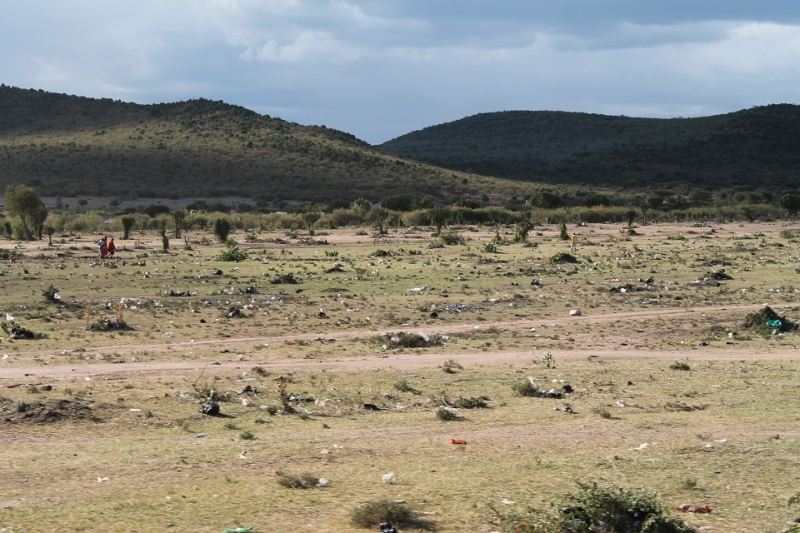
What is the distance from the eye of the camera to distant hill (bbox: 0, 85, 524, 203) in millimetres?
85812

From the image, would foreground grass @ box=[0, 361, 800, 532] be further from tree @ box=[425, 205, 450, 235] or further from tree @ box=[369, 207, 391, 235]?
tree @ box=[369, 207, 391, 235]

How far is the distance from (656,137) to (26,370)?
11916 cm

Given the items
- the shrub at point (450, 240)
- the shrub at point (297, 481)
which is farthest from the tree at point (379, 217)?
the shrub at point (297, 481)

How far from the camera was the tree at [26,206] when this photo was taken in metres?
44.4

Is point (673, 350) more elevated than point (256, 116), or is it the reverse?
point (256, 116)

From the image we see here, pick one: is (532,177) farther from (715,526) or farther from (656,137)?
(715,526)

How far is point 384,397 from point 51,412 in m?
4.38

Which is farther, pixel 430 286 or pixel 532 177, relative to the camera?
pixel 532 177

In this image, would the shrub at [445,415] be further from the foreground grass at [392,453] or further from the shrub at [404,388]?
the shrub at [404,388]

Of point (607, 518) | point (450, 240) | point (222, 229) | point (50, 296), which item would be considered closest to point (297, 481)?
point (607, 518)

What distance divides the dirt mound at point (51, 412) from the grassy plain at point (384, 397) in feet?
0.13

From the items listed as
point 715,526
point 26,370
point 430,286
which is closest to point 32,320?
point 26,370

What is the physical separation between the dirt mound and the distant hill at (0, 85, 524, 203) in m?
70.4

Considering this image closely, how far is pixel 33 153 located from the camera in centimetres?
9331
